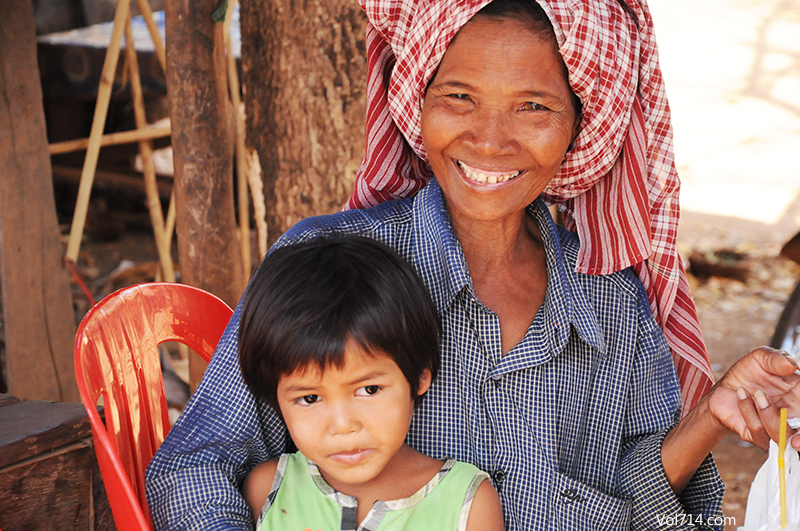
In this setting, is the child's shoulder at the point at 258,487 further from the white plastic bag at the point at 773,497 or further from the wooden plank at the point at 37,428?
the white plastic bag at the point at 773,497

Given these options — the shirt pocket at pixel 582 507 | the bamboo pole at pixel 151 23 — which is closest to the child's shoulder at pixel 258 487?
the shirt pocket at pixel 582 507

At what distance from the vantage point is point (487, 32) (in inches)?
61.7

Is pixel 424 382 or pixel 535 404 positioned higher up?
pixel 424 382

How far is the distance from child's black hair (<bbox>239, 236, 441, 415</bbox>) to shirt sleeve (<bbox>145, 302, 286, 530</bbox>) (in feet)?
0.18

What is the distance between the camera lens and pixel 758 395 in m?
1.38

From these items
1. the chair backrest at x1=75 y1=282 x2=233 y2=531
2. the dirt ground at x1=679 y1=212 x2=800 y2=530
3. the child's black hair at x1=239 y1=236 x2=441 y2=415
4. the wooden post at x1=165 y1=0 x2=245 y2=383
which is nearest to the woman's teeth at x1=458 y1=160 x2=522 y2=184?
the child's black hair at x1=239 y1=236 x2=441 y2=415

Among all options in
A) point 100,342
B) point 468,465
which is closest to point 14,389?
point 100,342

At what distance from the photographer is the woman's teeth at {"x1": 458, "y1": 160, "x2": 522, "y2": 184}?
1.60 meters

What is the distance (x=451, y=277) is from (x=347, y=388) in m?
0.38

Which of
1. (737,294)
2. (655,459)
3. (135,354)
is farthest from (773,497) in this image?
(737,294)

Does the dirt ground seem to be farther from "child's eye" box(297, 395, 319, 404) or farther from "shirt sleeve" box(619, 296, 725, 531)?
"child's eye" box(297, 395, 319, 404)

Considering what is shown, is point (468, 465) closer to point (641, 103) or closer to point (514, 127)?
point (514, 127)

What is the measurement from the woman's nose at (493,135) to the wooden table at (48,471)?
1002 mm

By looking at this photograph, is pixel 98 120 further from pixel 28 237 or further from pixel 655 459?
pixel 655 459
